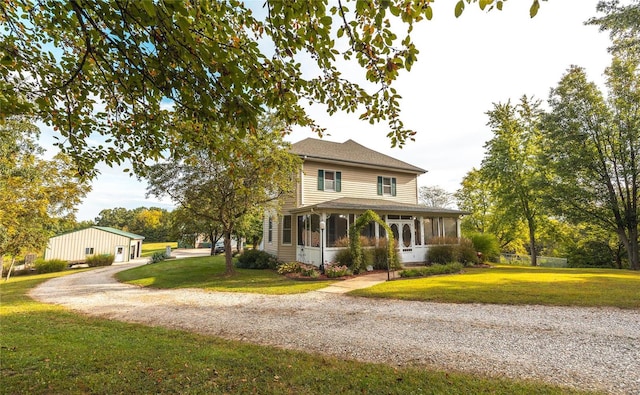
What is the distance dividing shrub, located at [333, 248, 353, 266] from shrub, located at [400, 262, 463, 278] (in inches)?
102

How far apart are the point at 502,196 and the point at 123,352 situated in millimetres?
24573

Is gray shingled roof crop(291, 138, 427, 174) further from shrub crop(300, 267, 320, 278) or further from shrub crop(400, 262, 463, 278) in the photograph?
shrub crop(400, 262, 463, 278)

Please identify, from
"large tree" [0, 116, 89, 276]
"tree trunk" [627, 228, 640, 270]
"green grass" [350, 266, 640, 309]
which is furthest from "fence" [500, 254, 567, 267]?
A: "large tree" [0, 116, 89, 276]

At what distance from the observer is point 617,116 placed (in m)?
17.9

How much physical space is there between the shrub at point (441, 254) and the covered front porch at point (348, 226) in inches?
16.4

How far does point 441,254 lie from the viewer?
53.2 ft

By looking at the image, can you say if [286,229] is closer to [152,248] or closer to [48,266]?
[48,266]

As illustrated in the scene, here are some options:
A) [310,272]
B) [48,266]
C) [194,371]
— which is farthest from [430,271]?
[48,266]

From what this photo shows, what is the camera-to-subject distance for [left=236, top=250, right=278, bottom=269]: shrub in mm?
17047

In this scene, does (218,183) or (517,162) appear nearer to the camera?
(218,183)

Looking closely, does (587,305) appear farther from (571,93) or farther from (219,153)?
(571,93)

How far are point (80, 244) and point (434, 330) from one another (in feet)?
119

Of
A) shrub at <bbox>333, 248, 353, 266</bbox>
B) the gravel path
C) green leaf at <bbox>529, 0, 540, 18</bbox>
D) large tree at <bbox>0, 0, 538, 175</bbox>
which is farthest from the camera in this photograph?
shrub at <bbox>333, 248, 353, 266</bbox>

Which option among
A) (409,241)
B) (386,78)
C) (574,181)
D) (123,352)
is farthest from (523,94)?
(123,352)
